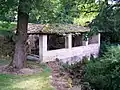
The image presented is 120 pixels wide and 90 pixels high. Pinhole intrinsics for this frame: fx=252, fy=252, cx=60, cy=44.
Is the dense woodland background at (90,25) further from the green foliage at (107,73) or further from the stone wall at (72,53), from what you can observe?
the stone wall at (72,53)

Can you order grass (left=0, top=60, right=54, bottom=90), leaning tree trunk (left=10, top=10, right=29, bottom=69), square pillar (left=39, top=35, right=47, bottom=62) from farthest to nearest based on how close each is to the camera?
square pillar (left=39, top=35, right=47, bottom=62) < leaning tree trunk (left=10, top=10, right=29, bottom=69) < grass (left=0, top=60, right=54, bottom=90)

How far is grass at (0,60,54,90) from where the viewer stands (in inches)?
468

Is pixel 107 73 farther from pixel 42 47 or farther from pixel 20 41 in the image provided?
pixel 42 47

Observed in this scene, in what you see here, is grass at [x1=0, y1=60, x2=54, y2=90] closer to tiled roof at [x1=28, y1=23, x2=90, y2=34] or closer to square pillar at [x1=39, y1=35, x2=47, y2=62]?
square pillar at [x1=39, y1=35, x2=47, y2=62]

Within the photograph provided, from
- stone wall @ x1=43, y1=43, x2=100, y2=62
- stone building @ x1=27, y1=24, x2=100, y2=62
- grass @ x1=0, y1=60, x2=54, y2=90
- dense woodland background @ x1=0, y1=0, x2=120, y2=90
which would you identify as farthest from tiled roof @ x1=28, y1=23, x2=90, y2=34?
grass @ x1=0, y1=60, x2=54, y2=90

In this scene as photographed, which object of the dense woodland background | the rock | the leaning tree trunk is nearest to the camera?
the dense woodland background

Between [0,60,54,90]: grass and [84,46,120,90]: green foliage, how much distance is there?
2414 millimetres

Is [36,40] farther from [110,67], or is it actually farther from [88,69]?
[110,67]

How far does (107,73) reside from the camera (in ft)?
40.7

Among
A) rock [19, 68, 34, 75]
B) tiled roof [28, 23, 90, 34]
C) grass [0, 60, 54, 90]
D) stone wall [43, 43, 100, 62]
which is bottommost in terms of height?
grass [0, 60, 54, 90]

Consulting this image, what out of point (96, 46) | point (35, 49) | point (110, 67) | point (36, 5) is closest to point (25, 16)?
point (36, 5)

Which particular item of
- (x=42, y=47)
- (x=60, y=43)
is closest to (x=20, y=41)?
(x=42, y=47)

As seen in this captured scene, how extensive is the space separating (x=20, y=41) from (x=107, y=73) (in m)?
5.94

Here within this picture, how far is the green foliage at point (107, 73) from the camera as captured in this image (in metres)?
11.5
